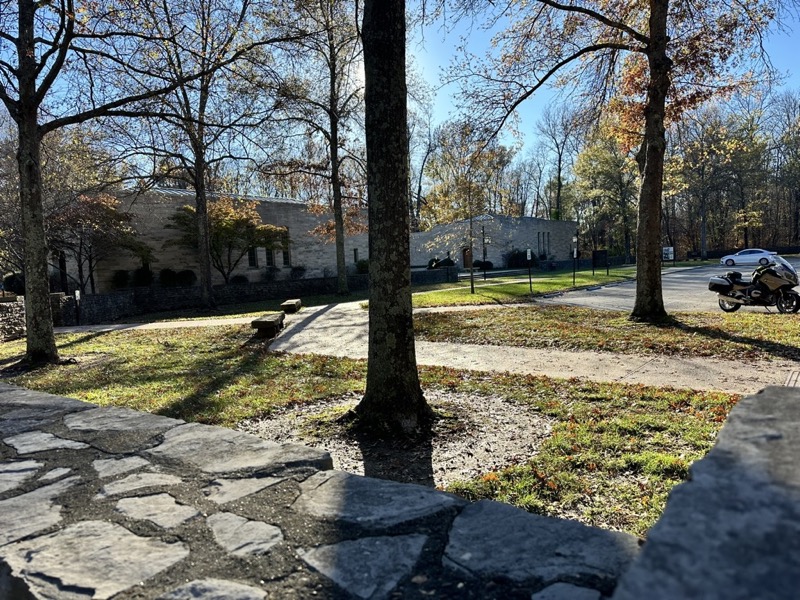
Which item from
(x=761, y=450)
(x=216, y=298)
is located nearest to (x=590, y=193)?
(x=216, y=298)

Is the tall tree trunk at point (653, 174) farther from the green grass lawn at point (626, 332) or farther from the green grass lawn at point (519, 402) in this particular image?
the green grass lawn at point (519, 402)

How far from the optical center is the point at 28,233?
7.63 meters

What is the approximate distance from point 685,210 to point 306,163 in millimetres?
46150

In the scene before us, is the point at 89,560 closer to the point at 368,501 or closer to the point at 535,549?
the point at 368,501

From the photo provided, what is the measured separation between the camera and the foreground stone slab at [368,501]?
1.76 meters

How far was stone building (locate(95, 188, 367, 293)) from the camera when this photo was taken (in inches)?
944

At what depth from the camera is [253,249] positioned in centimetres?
2859

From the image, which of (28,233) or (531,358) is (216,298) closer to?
(28,233)

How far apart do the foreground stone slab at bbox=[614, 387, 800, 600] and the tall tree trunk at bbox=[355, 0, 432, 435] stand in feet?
9.94

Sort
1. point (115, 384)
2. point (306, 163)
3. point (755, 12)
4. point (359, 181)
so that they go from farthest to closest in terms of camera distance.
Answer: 1. point (359, 181)
2. point (306, 163)
3. point (755, 12)
4. point (115, 384)

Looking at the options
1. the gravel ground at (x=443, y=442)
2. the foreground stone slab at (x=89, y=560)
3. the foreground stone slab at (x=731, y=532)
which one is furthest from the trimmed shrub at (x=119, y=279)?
the foreground stone slab at (x=731, y=532)

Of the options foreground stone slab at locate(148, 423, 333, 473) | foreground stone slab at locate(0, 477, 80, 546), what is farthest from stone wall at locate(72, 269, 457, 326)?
foreground stone slab at locate(0, 477, 80, 546)

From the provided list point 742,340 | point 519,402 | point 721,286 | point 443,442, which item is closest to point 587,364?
point 519,402

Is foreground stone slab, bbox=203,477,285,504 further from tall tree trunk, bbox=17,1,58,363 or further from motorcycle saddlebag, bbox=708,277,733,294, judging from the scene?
motorcycle saddlebag, bbox=708,277,733,294
